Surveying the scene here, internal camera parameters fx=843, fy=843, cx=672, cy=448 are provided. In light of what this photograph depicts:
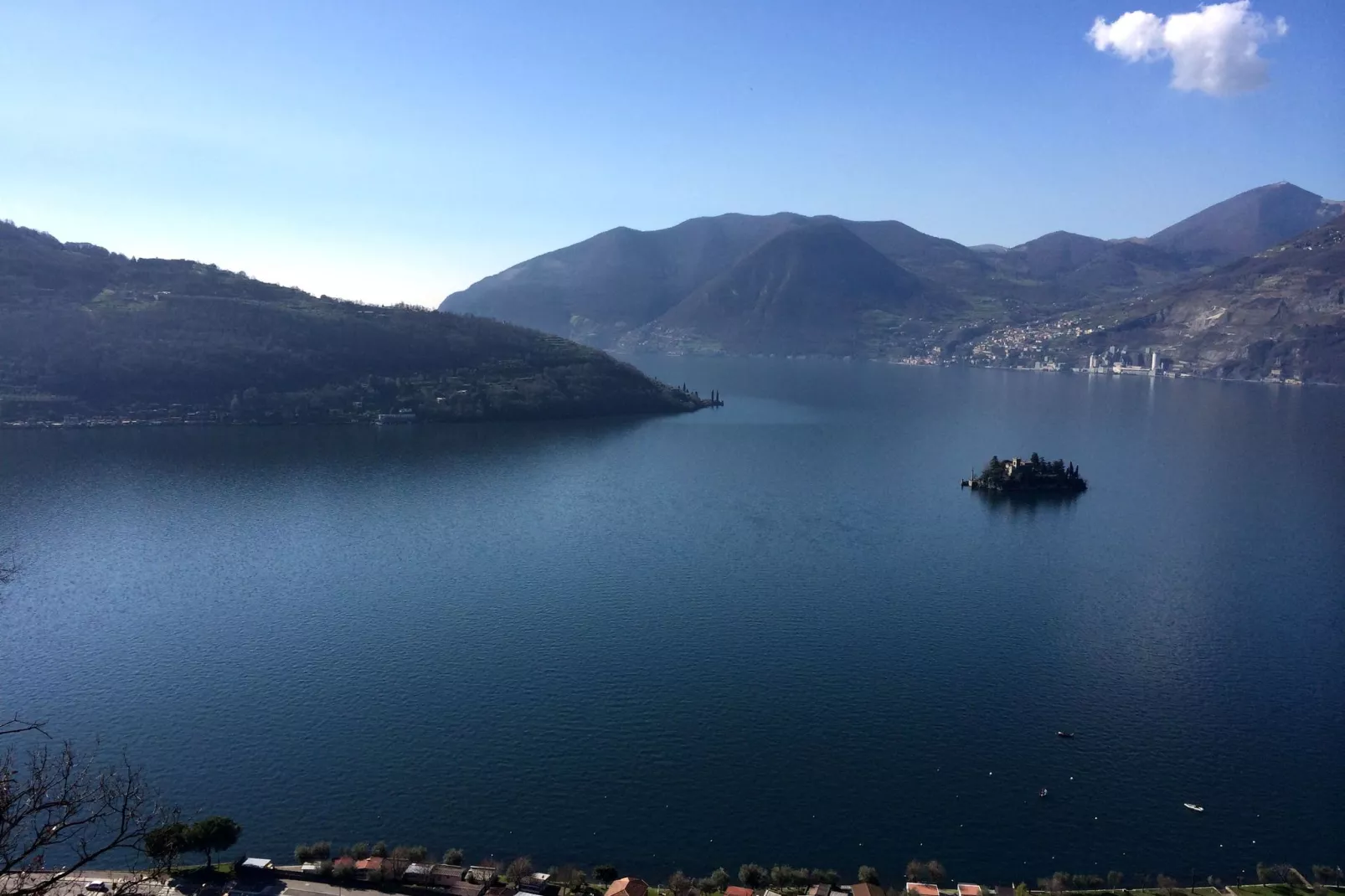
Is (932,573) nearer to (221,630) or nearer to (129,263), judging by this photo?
(221,630)

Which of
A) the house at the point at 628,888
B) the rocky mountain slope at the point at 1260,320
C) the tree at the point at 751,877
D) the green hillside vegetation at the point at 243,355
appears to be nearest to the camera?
the house at the point at 628,888

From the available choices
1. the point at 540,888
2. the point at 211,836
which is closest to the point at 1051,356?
the point at 540,888

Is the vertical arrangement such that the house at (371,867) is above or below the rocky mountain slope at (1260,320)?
below

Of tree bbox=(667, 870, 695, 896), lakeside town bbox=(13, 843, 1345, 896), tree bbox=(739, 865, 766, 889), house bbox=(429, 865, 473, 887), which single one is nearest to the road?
lakeside town bbox=(13, 843, 1345, 896)

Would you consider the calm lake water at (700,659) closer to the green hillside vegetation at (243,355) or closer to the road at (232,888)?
the road at (232,888)

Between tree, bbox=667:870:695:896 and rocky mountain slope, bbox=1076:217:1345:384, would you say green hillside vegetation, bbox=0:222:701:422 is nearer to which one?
tree, bbox=667:870:695:896

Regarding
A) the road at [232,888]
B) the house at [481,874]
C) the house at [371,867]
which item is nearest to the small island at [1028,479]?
the house at [481,874]
